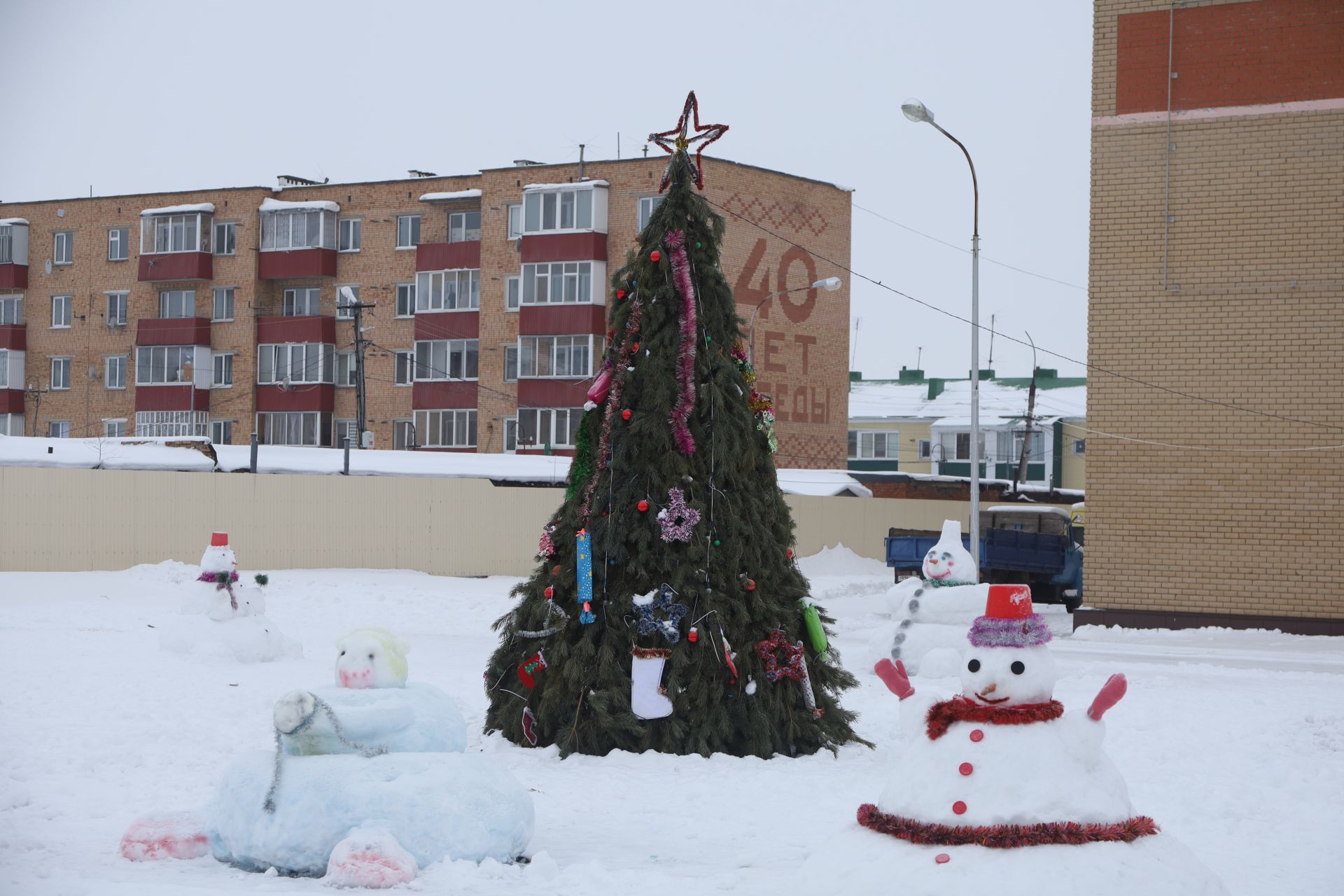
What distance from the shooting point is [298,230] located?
45.2 metres

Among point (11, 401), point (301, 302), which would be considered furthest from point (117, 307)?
point (301, 302)

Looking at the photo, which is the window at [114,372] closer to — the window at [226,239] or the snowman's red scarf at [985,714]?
the window at [226,239]

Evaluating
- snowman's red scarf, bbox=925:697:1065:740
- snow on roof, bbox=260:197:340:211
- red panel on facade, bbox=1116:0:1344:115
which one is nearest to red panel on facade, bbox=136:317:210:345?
snow on roof, bbox=260:197:340:211

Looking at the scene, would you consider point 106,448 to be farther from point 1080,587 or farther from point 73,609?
point 1080,587

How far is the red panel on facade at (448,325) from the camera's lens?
43.6 meters

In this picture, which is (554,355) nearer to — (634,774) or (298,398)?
(298,398)

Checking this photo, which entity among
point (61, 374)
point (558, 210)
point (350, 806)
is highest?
point (558, 210)

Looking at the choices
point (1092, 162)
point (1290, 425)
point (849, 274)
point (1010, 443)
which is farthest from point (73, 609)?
point (1010, 443)

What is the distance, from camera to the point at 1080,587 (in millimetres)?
27969

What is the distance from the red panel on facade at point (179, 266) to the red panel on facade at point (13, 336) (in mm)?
6152

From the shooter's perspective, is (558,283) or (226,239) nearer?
(558,283)

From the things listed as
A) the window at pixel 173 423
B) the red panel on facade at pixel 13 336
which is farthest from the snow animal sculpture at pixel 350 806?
the red panel on facade at pixel 13 336

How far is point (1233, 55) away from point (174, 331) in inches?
1448

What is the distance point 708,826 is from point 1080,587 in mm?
21805
